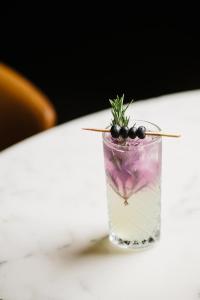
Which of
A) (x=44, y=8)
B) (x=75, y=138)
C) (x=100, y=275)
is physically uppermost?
(x=44, y=8)

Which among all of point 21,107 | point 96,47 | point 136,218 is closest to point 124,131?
point 136,218

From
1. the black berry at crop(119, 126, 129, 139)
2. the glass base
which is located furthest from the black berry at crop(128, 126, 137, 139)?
the glass base

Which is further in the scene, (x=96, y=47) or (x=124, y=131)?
(x=96, y=47)

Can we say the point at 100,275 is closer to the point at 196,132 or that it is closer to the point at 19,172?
the point at 19,172

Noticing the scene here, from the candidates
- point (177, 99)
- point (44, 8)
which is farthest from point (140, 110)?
point (44, 8)

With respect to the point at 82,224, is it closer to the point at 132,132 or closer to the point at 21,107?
the point at 132,132

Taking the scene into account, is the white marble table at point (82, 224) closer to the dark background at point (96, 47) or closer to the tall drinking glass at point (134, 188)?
the tall drinking glass at point (134, 188)
